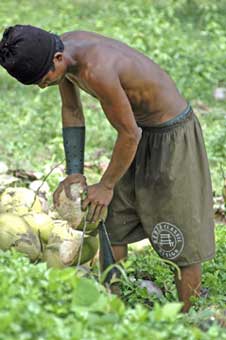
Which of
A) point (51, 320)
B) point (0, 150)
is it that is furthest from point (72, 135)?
point (0, 150)

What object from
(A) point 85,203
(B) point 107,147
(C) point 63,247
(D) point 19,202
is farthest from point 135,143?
(B) point 107,147

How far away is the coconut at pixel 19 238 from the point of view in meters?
4.79

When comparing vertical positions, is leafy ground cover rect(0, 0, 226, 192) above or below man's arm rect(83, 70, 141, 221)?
below

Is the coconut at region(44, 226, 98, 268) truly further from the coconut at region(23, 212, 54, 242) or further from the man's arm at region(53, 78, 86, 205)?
the man's arm at region(53, 78, 86, 205)

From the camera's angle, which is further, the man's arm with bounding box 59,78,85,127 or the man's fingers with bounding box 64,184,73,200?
the man's arm with bounding box 59,78,85,127

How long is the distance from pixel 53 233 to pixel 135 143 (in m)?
0.80

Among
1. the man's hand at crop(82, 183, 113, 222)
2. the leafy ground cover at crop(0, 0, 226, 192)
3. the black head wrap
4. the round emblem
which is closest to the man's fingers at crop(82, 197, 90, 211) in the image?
the man's hand at crop(82, 183, 113, 222)

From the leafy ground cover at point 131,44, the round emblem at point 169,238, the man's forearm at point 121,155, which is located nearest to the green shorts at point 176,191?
the round emblem at point 169,238

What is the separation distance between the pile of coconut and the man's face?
55 cm

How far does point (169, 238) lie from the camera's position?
481cm

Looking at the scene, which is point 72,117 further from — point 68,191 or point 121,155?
point 121,155

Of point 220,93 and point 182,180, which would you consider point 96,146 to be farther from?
point 182,180

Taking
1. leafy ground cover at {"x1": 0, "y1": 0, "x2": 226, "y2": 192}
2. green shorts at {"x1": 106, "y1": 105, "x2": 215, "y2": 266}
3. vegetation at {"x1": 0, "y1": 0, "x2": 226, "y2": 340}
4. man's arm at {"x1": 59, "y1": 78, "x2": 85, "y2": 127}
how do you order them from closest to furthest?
vegetation at {"x1": 0, "y1": 0, "x2": 226, "y2": 340} < green shorts at {"x1": 106, "y1": 105, "x2": 215, "y2": 266} < man's arm at {"x1": 59, "y1": 78, "x2": 85, "y2": 127} < leafy ground cover at {"x1": 0, "y1": 0, "x2": 226, "y2": 192}

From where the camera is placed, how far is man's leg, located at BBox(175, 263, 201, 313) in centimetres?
Result: 484
